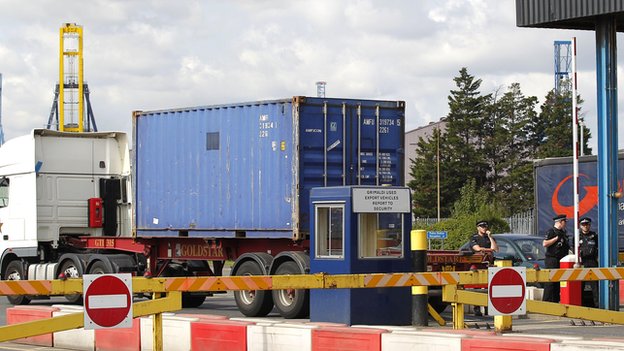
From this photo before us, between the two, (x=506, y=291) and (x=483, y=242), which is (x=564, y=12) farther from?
(x=506, y=291)

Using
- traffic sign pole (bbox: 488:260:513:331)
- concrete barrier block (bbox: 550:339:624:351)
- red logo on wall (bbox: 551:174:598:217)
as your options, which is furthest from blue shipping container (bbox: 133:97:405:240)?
concrete barrier block (bbox: 550:339:624:351)

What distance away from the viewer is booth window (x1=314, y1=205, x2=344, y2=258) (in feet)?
58.8

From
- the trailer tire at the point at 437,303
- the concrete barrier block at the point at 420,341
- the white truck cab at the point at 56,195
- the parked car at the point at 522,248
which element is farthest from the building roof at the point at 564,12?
the white truck cab at the point at 56,195

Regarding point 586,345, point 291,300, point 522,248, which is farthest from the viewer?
point 522,248

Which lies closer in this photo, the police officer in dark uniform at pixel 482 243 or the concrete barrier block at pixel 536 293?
the police officer in dark uniform at pixel 482 243

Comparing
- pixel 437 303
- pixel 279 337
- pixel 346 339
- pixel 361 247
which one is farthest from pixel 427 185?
pixel 346 339

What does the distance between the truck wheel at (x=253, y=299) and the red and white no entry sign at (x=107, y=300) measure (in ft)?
28.1

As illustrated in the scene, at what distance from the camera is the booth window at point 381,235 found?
17875 millimetres

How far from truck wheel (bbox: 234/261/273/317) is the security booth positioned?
102 inches

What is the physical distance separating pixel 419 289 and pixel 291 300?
4057 millimetres

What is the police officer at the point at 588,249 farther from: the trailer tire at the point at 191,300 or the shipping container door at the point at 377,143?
the trailer tire at the point at 191,300

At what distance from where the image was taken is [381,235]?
18.0 metres

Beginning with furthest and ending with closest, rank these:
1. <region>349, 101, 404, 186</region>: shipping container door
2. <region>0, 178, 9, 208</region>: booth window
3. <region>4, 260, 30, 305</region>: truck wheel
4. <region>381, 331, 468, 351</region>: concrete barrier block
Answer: <region>0, 178, 9, 208</region>: booth window < <region>4, 260, 30, 305</region>: truck wheel < <region>349, 101, 404, 186</region>: shipping container door < <region>381, 331, 468, 351</region>: concrete barrier block

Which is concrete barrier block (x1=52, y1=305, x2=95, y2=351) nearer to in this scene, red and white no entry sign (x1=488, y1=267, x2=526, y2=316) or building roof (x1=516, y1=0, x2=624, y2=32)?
red and white no entry sign (x1=488, y1=267, x2=526, y2=316)
